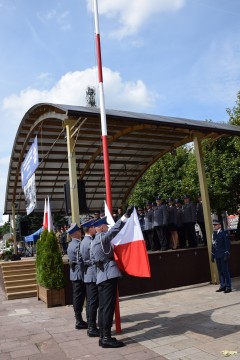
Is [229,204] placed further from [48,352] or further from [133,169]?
[48,352]

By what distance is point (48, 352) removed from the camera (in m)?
5.48

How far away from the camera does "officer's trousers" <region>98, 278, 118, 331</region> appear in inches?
219

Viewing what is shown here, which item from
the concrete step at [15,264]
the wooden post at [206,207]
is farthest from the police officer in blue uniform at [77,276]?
the concrete step at [15,264]

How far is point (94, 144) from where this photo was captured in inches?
586

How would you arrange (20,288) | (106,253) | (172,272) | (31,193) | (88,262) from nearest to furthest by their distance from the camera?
(106,253), (88,262), (172,272), (31,193), (20,288)

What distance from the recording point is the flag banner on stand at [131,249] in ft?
18.9

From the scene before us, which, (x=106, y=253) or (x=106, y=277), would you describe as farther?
(x=106, y=253)

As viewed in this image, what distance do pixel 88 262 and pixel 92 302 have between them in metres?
0.67

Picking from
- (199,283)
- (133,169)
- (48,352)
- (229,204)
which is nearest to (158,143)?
(133,169)

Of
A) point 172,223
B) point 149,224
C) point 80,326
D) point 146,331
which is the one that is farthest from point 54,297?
point 172,223

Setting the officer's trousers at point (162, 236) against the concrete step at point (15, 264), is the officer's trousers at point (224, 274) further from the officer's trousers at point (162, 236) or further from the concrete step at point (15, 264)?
the concrete step at point (15, 264)

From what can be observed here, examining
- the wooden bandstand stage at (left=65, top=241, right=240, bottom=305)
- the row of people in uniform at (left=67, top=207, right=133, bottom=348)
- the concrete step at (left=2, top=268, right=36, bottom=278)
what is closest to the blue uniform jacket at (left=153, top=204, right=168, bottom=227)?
the wooden bandstand stage at (left=65, top=241, right=240, bottom=305)

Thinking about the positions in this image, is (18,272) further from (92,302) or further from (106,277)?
(106,277)

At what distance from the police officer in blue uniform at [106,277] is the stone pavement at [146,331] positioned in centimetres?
22
